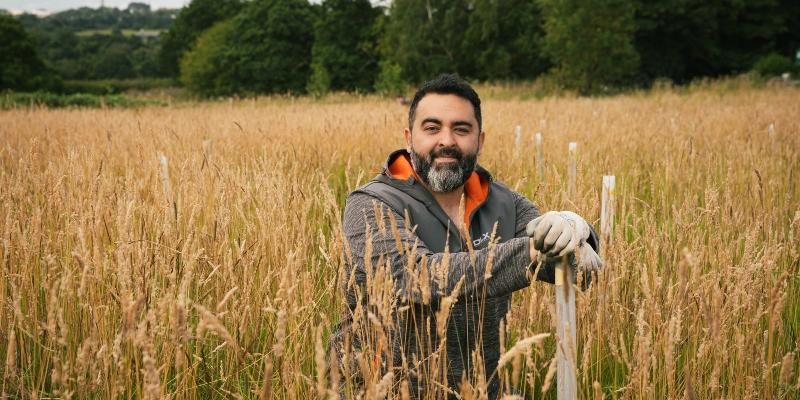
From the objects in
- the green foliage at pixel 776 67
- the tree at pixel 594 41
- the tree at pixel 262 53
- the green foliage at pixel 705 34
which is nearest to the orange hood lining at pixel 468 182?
the tree at pixel 594 41

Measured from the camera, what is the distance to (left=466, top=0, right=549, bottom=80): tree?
3147 cm

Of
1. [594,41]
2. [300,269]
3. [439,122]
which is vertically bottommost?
[300,269]

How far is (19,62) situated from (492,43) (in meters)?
29.8

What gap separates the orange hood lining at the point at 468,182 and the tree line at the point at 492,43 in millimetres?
19920

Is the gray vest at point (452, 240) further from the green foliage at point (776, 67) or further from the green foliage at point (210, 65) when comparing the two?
the green foliage at point (210, 65)

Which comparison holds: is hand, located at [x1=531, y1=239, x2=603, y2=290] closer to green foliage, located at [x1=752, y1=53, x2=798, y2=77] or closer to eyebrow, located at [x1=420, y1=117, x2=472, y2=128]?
eyebrow, located at [x1=420, y1=117, x2=472, y2=128]

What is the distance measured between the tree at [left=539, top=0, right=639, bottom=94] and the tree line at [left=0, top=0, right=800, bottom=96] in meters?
0.04

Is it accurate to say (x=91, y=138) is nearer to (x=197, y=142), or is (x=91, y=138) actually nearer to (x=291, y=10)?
(x=197, y=142)

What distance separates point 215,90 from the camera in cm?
3884

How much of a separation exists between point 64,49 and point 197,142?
7333 centimetres

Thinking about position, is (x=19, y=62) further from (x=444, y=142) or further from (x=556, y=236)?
(x=556, y=236)

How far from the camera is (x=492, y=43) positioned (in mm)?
32188

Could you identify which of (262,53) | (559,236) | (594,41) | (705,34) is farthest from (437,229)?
(262,53)

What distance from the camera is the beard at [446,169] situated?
198 cm
